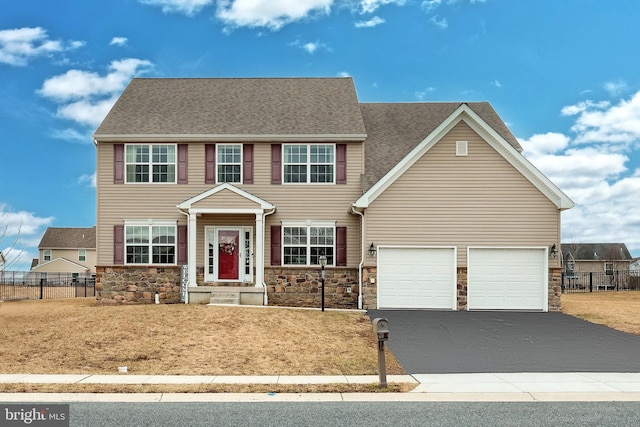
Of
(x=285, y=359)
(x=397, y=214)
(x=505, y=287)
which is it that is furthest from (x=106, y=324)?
(x=505, y=287)

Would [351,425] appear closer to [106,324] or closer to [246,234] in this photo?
[106,324]

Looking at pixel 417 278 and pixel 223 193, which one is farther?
pixel 223 193

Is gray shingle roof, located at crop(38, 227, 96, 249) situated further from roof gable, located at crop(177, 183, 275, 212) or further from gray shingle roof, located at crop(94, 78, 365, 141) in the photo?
roof gable, located at crop(177, 183, 275, 212)

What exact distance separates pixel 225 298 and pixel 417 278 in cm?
698

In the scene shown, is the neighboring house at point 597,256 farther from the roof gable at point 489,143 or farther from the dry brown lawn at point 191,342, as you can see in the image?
the dry brown lawn at point 191,342

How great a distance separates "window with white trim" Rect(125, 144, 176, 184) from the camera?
66.6ft

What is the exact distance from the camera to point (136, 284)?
791 inches

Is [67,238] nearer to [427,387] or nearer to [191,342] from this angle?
[191,342]

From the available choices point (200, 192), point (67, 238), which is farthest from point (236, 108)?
point (67, 238)

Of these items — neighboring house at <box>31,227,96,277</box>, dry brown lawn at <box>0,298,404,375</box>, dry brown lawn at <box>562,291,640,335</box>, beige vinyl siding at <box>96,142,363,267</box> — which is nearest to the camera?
dry brown lawn at <box>0,298,404,375</box>

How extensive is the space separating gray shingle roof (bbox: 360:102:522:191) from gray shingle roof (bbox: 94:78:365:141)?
151 cm

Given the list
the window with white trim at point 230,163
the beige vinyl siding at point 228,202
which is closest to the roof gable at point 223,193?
the beige vinyl siding at point 228,202

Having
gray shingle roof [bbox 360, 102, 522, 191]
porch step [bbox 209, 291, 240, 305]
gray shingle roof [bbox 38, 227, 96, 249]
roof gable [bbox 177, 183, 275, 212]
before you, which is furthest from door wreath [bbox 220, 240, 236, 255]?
gray shingle roof [bbox 38, 227, 96, 249]

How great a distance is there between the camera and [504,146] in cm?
1812
